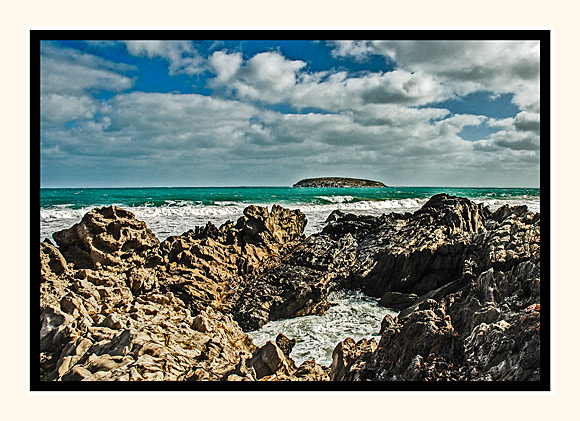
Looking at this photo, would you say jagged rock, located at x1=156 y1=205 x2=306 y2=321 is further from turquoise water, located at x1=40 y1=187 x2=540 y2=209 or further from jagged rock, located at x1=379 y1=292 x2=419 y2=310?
jagged rock, located at x1=379 y1=292 x2=419 y2=310

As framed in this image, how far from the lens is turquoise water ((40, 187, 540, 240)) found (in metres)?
3.43

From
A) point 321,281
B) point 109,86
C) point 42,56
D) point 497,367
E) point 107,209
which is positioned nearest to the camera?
point 497,367

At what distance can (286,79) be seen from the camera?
3.11 metres

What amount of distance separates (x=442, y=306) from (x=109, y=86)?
2.96 metres

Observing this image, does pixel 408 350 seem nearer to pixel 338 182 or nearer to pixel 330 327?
pixel 330 327

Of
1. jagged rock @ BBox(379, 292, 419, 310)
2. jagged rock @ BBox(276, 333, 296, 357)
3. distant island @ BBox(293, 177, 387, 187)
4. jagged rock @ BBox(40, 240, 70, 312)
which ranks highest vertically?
distant island @ BBox(293, 177, 387, 187)

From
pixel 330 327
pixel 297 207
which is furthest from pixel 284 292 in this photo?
pixel 297 207

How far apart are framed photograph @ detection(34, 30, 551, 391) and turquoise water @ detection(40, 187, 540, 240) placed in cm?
2

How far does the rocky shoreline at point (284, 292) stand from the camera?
105 inches

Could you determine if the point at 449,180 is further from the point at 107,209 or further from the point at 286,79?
the point at 107,209

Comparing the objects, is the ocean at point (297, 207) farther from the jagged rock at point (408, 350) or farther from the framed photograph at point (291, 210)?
the jagged rock at point (408, 350)

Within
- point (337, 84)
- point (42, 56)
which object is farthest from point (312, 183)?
point (42, 56)

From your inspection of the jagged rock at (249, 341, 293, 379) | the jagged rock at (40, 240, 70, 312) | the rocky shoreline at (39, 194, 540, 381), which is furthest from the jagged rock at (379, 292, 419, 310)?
the jagged rock at (40, 240, 70, 312)

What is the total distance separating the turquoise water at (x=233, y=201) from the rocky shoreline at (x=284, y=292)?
0.09 m
